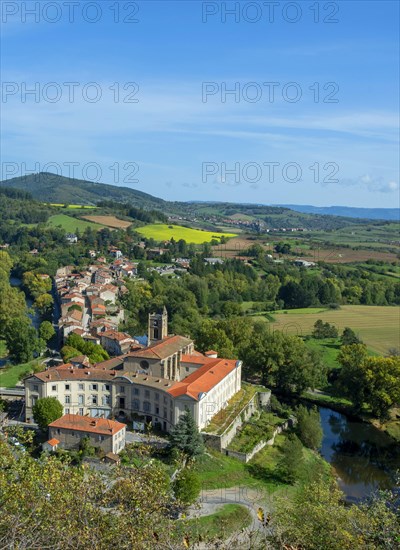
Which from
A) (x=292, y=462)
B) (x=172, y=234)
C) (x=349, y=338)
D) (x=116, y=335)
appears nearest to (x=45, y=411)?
(x=292, y=462)

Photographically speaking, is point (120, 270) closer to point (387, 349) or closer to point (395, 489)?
point (387, 349)

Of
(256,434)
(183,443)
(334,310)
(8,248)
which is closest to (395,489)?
(256,434)

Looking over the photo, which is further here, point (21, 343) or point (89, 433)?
point (21, 343)

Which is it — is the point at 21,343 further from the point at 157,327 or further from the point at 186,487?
the point at 186,487

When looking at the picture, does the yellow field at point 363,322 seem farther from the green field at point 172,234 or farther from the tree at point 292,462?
the green field at point 172,234

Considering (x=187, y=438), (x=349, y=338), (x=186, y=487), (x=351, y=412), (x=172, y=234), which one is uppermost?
(x=172, y=234)

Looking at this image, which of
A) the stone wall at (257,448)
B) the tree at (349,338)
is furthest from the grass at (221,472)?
the tree at (349,338)
